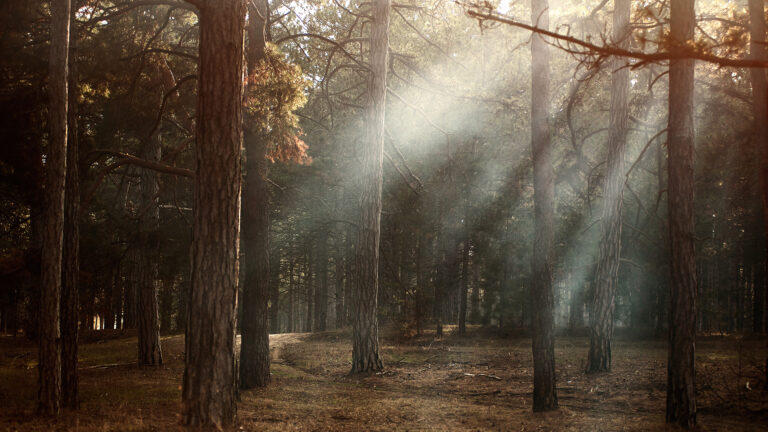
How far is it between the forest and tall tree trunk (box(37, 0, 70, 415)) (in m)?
0.04

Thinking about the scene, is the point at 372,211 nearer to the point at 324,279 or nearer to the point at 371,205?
the point at 371,205

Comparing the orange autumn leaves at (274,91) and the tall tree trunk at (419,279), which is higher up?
the orange autumn leaves at (274,91)

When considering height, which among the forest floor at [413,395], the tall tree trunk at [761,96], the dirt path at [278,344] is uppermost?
the tall tree trunk at [761,96]

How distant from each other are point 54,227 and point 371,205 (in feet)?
25.8

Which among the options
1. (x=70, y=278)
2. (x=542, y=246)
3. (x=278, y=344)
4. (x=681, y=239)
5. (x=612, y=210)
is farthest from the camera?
(x=278, y=344)

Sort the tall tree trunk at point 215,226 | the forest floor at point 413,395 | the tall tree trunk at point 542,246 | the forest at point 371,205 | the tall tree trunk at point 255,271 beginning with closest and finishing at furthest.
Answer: the tall tree trunk at point 215,226 → the forest at point 371,205 → the forest floor at point 413,395 → the tall tree trunk at point 542,246 → the tall tree trunk at point 255,271

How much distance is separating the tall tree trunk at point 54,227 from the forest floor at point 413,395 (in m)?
0.56

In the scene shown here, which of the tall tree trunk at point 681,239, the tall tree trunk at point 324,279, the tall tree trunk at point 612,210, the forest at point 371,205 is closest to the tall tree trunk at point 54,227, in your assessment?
the forest at point 371,205

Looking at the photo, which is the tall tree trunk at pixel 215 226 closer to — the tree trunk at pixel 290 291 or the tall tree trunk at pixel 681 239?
the tall tree trunk at pixel 681 239

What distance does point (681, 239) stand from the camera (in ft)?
26.8

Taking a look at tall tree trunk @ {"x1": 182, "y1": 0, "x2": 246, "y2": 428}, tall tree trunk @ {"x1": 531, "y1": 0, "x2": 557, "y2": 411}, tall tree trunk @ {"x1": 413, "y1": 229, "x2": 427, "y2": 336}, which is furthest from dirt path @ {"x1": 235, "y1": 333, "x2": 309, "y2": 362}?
tall tree trunk @ {"x1": 182, "y1": 0, "x2": 246, "y2": 428}

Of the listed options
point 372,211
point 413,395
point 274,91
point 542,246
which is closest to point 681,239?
point 542,246

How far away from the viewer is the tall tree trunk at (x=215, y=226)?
6.09 metres

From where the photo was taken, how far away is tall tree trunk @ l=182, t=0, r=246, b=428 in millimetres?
6090
